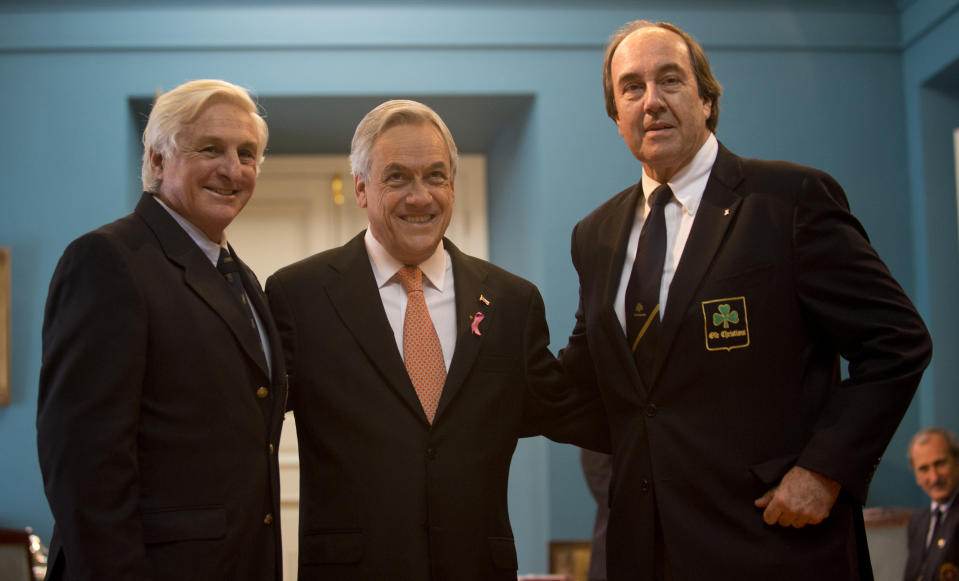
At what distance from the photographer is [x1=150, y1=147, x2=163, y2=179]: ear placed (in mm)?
2070

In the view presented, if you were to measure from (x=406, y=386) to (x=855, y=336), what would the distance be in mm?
972

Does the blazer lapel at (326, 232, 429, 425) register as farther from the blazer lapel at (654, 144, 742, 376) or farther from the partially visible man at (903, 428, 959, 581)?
the partially visible man at (903, 428, 959, 581)

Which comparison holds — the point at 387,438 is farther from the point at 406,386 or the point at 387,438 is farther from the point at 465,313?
→ the point at 465,313

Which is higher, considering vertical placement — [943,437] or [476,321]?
[476,321]

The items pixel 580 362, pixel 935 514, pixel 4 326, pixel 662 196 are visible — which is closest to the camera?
pixel 662 196

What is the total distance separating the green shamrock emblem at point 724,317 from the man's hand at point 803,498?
322 millimetres

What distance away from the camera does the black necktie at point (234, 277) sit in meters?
2.04

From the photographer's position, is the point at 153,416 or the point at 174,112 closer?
the point at 153,416

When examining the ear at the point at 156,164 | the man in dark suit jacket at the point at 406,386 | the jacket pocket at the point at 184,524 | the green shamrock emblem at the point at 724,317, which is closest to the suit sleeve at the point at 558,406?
the man in dark suit jacket at the point at 406,386

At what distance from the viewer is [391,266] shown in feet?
7.71

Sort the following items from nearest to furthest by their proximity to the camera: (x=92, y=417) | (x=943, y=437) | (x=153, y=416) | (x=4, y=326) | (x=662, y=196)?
(x=92, y=417), (x=153, y=416), (x=662, y=196), (x=943, y=437), (x=4, y=326)

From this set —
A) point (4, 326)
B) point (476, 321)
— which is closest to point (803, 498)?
point (476, 321)

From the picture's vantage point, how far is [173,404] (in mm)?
1849

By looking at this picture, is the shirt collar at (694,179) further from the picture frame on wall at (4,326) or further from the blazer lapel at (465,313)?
the picture frame on wall at (4,326)
